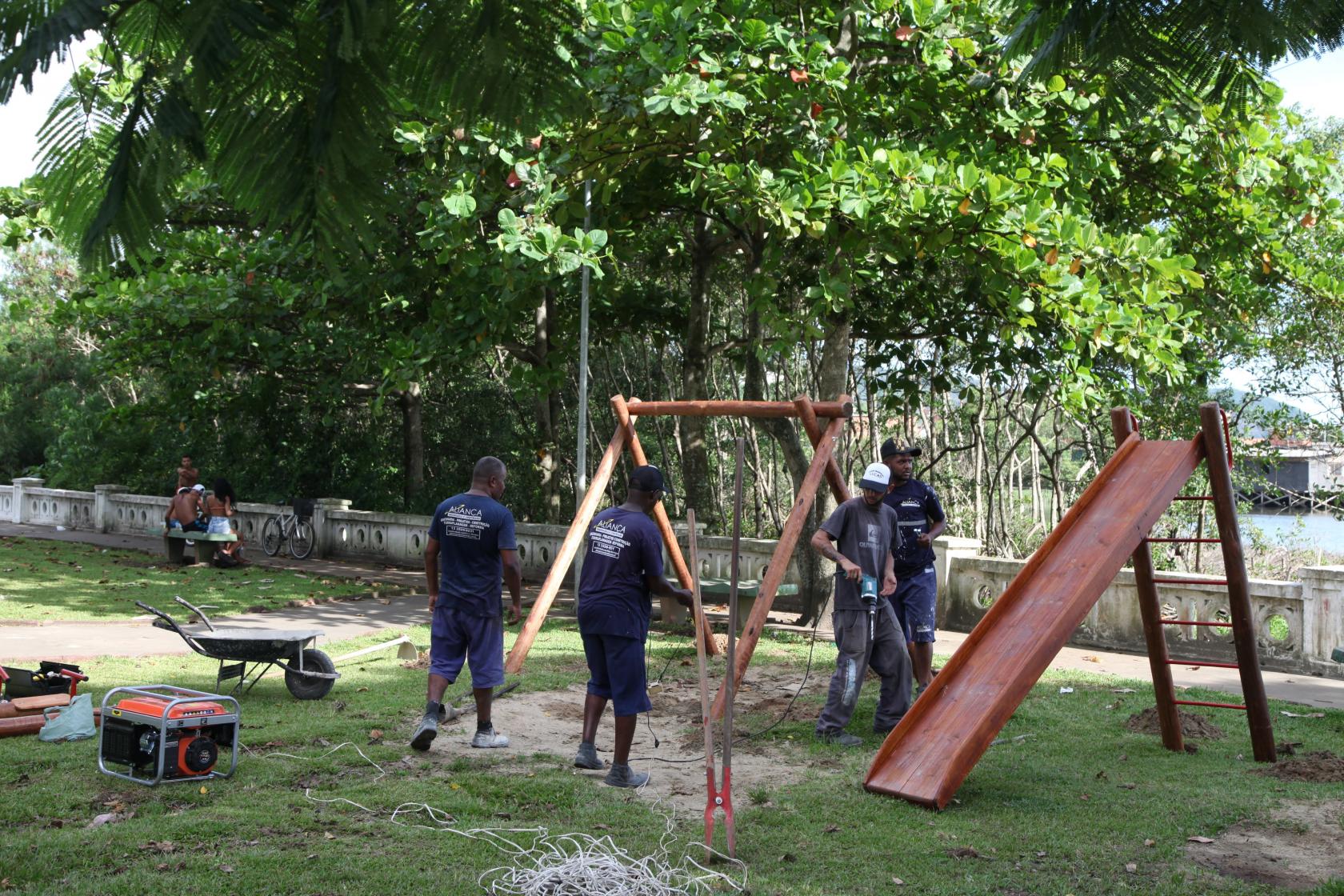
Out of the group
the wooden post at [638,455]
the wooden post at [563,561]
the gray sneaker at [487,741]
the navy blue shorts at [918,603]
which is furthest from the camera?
the wooden post at [638,455]

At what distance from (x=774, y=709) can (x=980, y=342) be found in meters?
6.68

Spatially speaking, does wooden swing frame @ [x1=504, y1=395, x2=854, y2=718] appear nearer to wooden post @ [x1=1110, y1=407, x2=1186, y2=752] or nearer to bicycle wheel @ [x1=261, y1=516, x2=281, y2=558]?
wooden post @ [x1=1110, y1=407, x2=1186, y2=752]

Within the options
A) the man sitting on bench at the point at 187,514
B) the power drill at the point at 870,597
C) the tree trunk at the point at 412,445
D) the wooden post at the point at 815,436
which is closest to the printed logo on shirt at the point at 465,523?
the power drill at the point at 870,597

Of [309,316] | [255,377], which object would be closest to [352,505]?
[255,377]

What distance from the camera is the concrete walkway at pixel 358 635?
A: 10930mm

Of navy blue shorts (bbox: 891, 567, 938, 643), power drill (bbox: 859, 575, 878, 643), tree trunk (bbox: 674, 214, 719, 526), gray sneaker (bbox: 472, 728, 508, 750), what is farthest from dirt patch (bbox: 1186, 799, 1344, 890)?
tree trunk (bbox: 674, 214, 719, 526)

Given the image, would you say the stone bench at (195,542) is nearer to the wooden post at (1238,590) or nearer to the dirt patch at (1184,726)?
the dirt patch at (1184,726)

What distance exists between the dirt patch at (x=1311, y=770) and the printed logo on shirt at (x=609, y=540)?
4201 millimetres

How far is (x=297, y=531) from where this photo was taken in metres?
21.3

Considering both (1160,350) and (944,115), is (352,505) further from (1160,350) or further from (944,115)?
(1160,350)

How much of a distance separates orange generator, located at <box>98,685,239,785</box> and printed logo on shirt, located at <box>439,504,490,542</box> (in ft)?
5.55

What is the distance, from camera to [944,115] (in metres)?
12.5

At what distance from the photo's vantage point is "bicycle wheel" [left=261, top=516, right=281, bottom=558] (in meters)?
21.6

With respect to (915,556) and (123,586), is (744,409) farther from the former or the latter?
(123,586)
